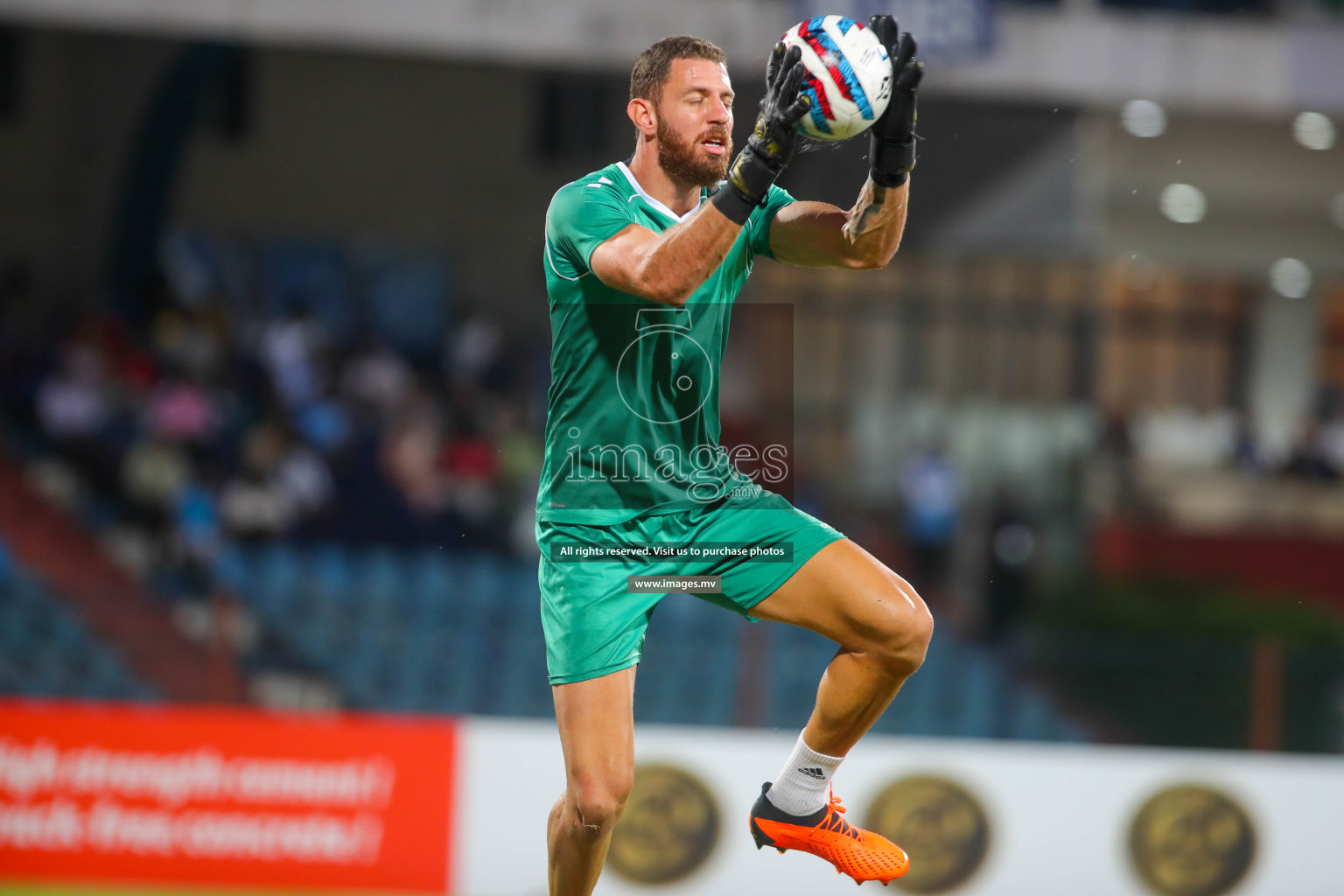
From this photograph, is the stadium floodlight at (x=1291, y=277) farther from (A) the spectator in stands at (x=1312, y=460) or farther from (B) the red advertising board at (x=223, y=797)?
(B) the red advertising board at (x=223, y=797)

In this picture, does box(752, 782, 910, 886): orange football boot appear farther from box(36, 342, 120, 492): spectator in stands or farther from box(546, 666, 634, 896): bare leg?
box(36, 342, 120, 492): spectator in stands

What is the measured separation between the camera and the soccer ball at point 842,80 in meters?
3.46

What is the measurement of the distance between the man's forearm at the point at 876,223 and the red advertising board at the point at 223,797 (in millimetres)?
5534

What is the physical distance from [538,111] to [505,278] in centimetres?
186

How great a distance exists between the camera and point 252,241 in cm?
1603

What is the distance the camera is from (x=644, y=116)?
13.1ft

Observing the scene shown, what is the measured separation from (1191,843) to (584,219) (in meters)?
6.42

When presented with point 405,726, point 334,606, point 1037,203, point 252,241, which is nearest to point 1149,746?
point 405,726

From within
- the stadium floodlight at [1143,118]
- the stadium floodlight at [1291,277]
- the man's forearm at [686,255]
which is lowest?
the man's forearm at [686,255]

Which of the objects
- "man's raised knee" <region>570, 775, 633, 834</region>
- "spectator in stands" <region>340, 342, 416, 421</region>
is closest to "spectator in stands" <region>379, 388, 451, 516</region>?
"spectator in stands" <region>340, 342, 416, 421</region>

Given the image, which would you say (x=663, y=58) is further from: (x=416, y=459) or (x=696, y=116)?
(x=416, y=459)

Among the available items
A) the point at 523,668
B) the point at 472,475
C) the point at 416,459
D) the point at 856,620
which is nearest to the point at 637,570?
the point at 856,620

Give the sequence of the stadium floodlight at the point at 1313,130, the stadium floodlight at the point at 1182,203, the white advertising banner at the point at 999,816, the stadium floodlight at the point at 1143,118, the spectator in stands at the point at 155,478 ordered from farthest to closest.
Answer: the stadium floodlight at the point at 1182,203 → the stadium floodlight at the point at 1313,130 → the stadium floodlight at the point at 1143,118 → the spectator in stands at the point at 155,478 → the white advertising banner at the point at 999,816

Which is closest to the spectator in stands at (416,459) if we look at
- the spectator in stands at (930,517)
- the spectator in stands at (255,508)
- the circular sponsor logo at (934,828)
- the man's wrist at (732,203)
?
the spectator in stands at (255,508)
